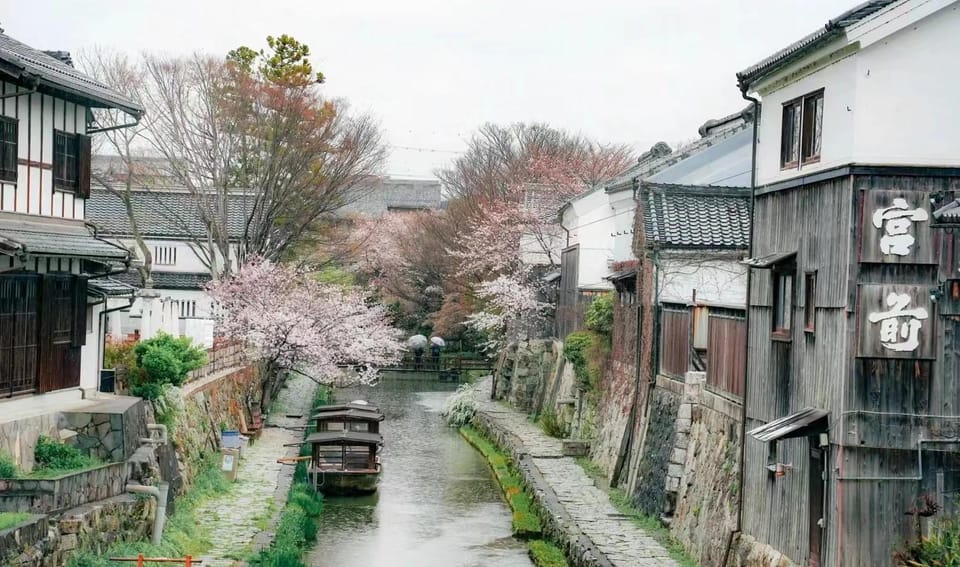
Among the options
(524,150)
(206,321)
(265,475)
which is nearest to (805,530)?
(265,475)

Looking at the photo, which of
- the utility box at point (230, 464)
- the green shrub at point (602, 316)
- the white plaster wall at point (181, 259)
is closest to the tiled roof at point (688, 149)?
the green shrub at point (602, 316)

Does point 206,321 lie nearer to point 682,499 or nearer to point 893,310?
point 682,499

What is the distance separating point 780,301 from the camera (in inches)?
612

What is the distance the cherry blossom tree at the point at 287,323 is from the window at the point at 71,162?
17.4 m

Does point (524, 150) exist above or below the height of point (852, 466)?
above

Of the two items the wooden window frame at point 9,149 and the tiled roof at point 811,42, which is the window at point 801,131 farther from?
the wooden window frame at point 9,149

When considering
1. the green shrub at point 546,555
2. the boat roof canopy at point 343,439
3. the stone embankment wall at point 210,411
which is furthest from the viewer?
the boat roof canopy at point 343,439

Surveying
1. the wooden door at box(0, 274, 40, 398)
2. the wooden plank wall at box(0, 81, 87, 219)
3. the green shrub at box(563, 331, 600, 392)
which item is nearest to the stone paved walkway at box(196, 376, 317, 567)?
the wooden door at box(0, 274, 40, 398)

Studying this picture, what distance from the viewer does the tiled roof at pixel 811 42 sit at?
12.9m

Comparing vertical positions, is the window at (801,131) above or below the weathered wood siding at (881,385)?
above

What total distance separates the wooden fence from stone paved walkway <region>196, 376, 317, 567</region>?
866 cm

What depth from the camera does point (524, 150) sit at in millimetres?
68062

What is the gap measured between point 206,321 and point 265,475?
25.4 feet

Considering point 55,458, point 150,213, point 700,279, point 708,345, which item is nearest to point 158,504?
point 55,458
